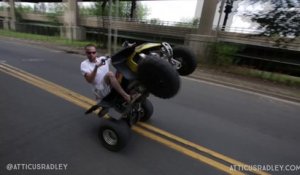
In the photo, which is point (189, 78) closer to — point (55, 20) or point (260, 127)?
point (260, 127)

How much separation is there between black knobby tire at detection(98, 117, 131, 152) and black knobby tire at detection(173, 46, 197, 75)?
126 cm

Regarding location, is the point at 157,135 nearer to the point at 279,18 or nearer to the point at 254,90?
the point at 254,90

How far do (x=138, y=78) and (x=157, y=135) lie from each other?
1.34 meters

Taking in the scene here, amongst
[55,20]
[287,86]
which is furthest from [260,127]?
[55,20]

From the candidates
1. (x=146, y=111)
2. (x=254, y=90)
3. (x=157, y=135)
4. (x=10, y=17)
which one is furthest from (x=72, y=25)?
(x=157, y=135)

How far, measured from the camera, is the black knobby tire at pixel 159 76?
2.49m

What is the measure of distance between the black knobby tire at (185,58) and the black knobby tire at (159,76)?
798mm

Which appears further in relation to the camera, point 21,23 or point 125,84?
point 21,23

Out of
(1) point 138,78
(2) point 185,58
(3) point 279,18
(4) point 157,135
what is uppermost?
(3) point 279,18

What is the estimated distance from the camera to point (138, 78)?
274cm

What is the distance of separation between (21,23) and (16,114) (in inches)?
1352

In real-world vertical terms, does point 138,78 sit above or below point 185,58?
below

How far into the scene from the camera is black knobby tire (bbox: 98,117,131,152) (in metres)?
3.07

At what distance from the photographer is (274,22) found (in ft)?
29.2
